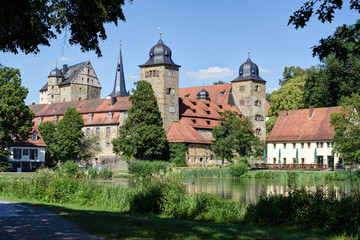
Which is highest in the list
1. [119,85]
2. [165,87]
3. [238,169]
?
[119,85]

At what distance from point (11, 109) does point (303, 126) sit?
35191 mm

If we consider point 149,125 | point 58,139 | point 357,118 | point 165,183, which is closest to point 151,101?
point 149,125

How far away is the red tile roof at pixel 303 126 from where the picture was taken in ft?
199

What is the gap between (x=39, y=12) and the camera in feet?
34.9

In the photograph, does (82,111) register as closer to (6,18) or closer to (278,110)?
(278,110)

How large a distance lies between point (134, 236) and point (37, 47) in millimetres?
4973

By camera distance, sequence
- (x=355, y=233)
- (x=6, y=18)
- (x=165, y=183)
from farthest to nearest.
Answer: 1. (x=165, y=183)
2. (x=355, y=233)
3. (x=6, y=18)

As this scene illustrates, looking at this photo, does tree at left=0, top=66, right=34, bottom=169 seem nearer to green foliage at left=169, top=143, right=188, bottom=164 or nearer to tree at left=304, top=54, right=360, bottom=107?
green foliage at left=169, top=143, right=188, bottom=164

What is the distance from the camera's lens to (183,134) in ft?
213

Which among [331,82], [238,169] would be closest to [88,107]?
[238,169]

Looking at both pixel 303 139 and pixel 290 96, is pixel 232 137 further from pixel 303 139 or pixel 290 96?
pixel 290 96

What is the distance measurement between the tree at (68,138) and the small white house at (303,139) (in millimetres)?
24745

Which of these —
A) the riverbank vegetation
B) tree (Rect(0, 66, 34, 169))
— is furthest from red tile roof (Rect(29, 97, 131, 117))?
the riverbank vegetation

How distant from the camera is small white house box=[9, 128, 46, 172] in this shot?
57.4 metres
